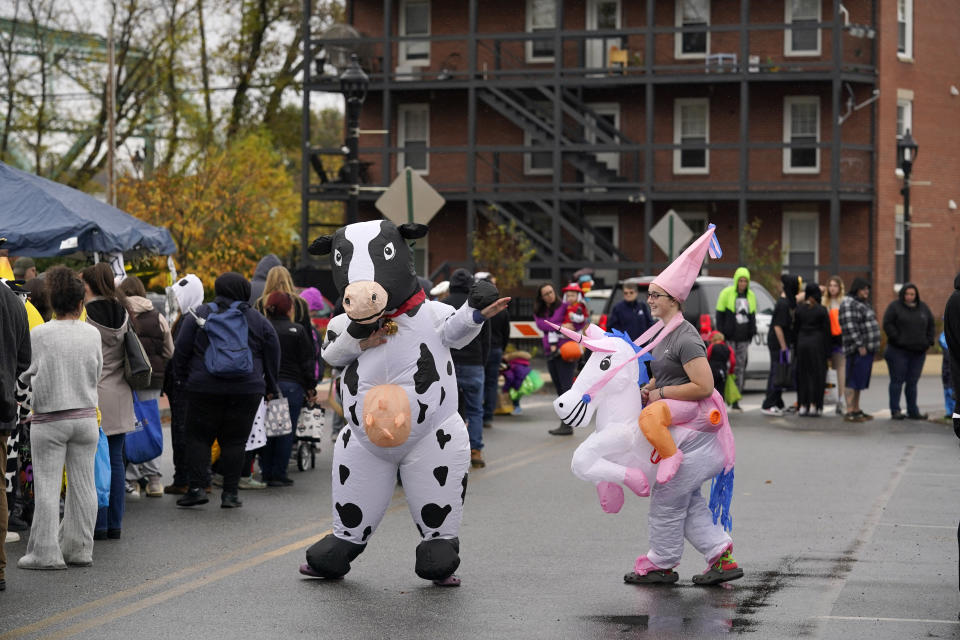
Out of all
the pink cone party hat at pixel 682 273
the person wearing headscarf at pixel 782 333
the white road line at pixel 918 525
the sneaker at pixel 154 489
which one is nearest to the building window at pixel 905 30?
the person wearing headscarf at pixel 782 333

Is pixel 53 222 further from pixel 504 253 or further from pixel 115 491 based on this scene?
pixel 504 253

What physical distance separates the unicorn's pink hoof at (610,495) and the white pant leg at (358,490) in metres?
1.22

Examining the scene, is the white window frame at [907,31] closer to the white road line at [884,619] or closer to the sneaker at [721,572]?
the sneaker at [721,572]

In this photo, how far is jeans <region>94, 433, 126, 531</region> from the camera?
9953 mm

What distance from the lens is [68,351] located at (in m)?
8.93

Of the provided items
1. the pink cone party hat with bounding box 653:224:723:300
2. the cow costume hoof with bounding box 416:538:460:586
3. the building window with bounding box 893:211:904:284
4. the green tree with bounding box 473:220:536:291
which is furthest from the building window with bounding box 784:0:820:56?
the cow costume hoof with bounding box 416:538:460:586

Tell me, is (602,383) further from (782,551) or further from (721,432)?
(782,551)

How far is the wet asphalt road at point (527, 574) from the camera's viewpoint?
7332 millimetres

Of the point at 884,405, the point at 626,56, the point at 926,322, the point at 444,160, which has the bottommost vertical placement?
the point at 884,405

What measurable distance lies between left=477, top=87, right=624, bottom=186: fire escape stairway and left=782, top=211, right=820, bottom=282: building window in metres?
4.55

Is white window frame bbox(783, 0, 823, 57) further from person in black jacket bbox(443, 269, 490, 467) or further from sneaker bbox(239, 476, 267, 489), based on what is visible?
sneaker bbox(239, 476, 267, 489)

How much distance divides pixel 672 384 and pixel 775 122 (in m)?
30.8

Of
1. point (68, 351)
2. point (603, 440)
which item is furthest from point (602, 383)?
point (68, 351)

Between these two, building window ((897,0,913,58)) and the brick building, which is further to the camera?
building window ((897,0,913,58))
